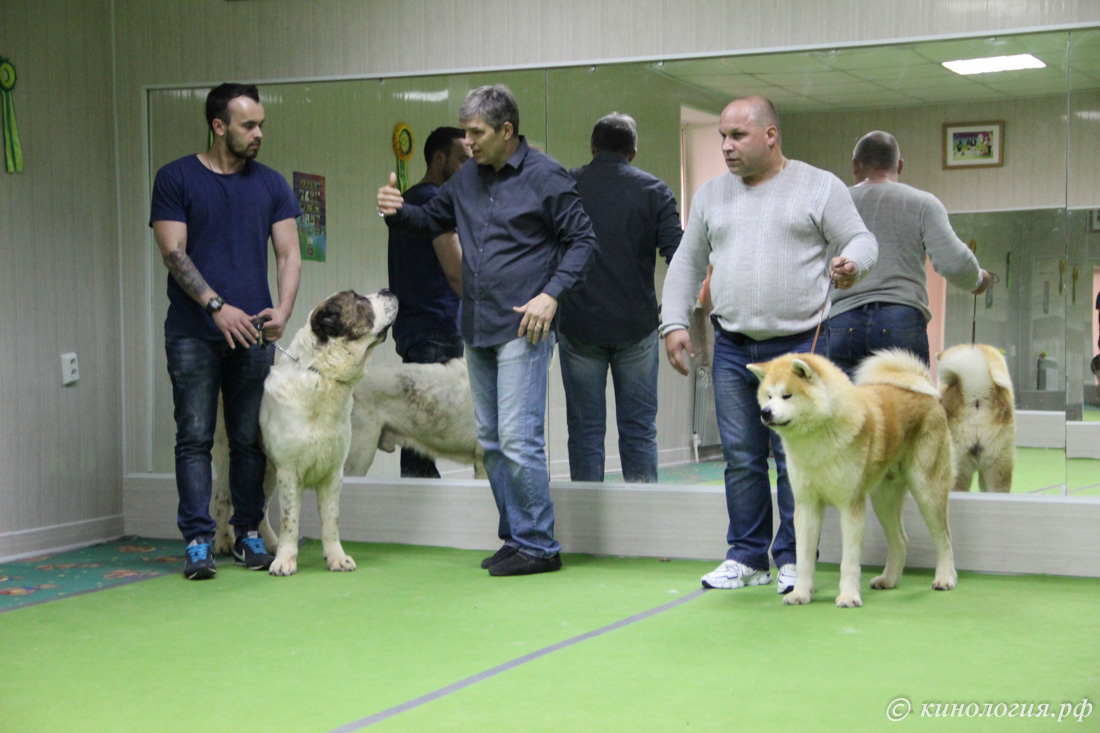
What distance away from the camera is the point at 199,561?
4.09m

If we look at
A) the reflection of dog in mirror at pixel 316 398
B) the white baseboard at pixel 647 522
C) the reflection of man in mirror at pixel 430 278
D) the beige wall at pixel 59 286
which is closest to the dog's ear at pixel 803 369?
the white baseboard at pixel 647 522

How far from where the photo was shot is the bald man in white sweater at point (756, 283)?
3639mm

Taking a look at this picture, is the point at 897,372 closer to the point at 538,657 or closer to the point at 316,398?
the point at 538,657

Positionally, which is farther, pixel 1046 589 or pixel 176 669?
pixel 1046 589

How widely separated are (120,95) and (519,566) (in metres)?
2.99

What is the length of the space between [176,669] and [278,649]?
283 millimetres

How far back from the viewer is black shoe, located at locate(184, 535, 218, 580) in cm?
407

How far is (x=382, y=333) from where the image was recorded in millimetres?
4309

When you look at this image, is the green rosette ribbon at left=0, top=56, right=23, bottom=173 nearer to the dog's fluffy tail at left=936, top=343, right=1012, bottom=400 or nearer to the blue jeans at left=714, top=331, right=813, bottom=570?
the blue jeans at left=714, top=331, right=813, bottom=570

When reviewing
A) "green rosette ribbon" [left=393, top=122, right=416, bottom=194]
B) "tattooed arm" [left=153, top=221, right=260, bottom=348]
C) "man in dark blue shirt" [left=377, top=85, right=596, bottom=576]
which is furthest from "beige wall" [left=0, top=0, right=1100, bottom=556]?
"tattooed arm" [left=153, top=221, right=260, bottom=348]

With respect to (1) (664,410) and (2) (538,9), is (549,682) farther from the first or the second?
(2) (538,9)

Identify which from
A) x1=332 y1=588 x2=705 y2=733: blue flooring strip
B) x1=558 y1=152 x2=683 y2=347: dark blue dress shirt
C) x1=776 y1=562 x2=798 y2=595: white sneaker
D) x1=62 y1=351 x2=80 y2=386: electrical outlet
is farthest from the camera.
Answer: x1=62 y1=351 x2=80 y2=386: electrical outlet

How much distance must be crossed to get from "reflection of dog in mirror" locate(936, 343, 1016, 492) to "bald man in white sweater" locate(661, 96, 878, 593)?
2.13 feet

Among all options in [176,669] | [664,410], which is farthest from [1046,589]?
[176,669]
